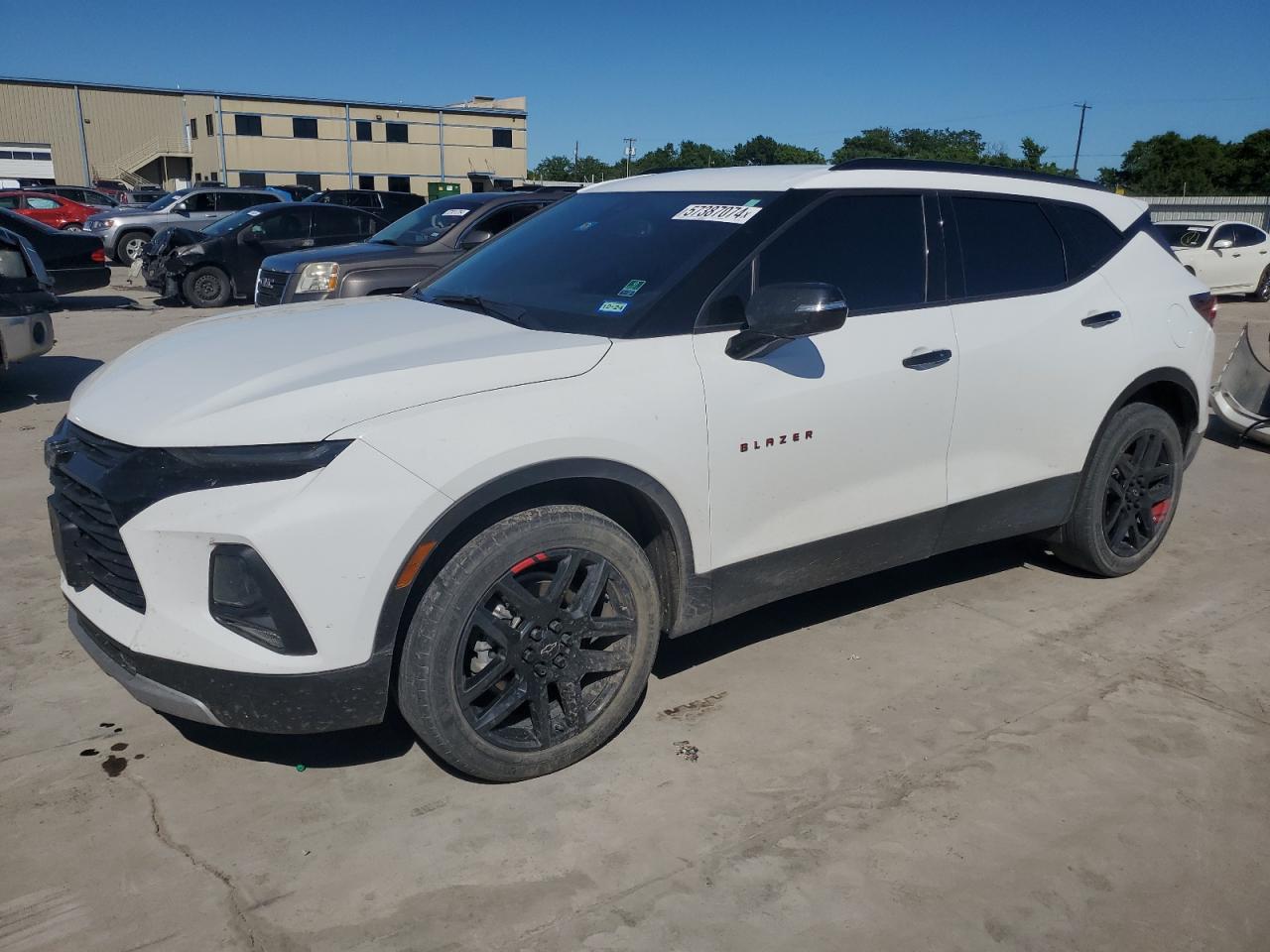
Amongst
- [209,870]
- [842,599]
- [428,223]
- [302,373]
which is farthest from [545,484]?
[428,223]

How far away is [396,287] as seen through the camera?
8750 mm

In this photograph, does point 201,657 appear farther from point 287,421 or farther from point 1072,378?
point 1072,378

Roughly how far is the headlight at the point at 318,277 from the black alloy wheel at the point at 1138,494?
6260 mm

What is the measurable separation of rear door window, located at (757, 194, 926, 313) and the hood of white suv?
838mm

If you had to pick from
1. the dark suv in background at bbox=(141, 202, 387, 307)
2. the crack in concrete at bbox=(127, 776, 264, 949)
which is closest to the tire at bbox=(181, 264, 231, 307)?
the dark suv in background at bbox=(141, 202, 387, 307)

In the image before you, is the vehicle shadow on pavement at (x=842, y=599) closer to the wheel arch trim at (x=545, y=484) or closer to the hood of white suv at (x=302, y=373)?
the wheel arch trim at (x=545, y=484)

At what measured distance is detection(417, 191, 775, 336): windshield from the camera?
3449 mm

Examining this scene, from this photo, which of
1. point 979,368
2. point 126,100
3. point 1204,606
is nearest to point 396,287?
point 979,368

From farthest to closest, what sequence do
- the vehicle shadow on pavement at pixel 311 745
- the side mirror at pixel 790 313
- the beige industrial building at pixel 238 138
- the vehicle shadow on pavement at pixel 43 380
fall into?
the beige industrial building at pixel 238 138 < the vehicle shadow on pavement at pixel 43 380 < the vehicle shadow on pavement at pixel 311 745 < the side mirror at pixel 790 313

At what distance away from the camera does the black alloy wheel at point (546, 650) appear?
2.99 metres

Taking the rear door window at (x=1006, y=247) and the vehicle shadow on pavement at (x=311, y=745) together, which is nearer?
the vehicle shadow on pavement at (x=311, y=745)

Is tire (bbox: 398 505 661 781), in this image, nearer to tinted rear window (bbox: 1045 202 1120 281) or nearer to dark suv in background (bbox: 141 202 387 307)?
tinted rear window (bbox: 1045 202 1120 281)

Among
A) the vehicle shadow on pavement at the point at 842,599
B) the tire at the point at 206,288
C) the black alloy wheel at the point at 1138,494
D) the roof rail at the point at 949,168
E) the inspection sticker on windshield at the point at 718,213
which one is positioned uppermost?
Answer: the roof rail at the point at 949,168

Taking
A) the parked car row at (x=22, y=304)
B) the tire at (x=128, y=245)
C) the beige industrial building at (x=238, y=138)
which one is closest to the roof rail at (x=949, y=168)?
the parked car row at (x=22, y=304)
